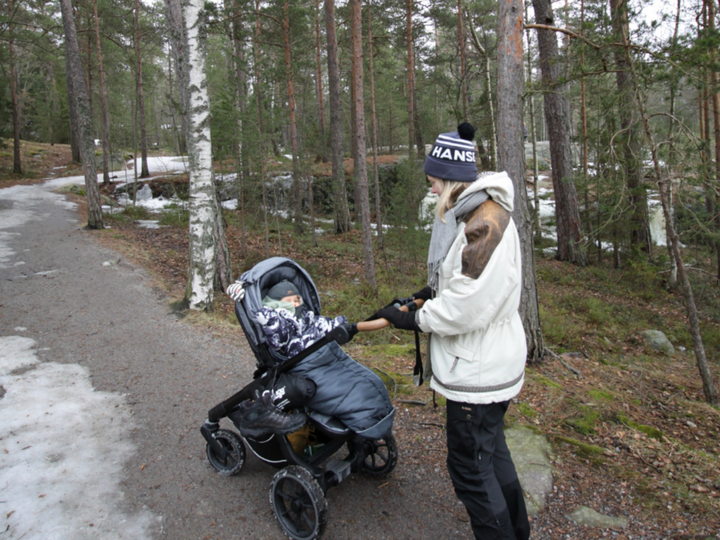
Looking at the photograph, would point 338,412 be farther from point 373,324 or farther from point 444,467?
point 444,467

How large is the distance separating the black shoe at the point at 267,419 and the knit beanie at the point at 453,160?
1.72m

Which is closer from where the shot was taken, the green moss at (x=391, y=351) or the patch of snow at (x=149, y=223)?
the green moss at (x=391, y=351)

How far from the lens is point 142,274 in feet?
32.8

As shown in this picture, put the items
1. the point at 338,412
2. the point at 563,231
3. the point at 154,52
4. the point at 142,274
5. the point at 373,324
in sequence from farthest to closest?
the point at 154,52
the point at 563,231
the point at 142,274
the point at 338,412
the point at 373,324

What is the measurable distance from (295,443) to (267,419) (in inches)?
19.8

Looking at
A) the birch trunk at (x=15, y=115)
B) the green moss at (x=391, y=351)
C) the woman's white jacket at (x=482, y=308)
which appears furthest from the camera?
the birch trunk at (x=15, y=115)

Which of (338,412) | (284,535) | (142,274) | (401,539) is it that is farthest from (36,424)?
(142,274)

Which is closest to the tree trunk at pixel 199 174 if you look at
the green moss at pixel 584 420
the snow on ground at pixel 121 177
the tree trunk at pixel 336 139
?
the green moss at pixel 584 420

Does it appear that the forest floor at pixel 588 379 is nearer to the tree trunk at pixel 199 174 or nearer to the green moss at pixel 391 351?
the green moss at pixel 391 351

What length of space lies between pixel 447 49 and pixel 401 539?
114ft

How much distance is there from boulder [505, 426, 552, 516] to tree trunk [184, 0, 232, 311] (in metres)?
5.78

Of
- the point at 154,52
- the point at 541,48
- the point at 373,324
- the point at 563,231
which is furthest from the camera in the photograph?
the point at 154,52

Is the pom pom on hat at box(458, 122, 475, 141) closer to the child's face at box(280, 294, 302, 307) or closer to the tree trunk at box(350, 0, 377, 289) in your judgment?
the child's face at box(280, 294, 302, 307)

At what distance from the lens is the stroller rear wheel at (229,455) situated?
3447 mm
